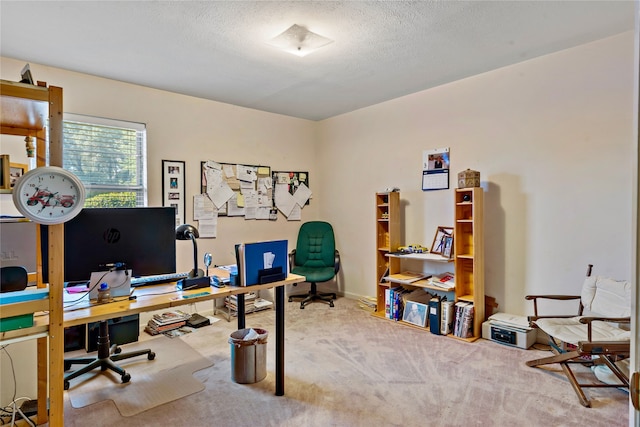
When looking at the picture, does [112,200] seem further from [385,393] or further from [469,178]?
[469,178]

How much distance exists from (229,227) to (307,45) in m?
2.45

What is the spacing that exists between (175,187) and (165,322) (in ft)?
4.78

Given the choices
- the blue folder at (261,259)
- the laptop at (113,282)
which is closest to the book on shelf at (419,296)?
the blue folder at (261,259)

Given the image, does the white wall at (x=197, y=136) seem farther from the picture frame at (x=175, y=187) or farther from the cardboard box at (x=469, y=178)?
the cardboard box at (x=469, y=178)

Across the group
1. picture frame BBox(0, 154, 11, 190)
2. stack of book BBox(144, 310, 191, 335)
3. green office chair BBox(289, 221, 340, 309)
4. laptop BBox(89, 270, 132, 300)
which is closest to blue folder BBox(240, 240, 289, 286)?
laptop BBox(89, 270, 132, 300)

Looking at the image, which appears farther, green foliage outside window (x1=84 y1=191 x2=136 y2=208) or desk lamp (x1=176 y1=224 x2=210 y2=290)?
green foliage outside window (x1=84 y1=191 x2=136 y2=208)

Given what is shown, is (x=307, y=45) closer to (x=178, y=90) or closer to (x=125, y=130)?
(x=178, y=90)

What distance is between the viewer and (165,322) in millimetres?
3588

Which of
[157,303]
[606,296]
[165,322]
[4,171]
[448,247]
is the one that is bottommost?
[165,322]

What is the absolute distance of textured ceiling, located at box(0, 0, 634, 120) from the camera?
2275 mm

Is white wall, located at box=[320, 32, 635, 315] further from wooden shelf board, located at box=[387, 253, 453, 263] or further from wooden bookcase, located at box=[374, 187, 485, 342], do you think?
wooden shelf board, located at box=[387, 253, 453, 263]

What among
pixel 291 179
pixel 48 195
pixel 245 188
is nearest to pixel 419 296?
pixel 291 179

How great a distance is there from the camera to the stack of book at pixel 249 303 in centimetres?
402

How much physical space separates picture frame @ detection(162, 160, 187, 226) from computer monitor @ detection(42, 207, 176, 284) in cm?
180
